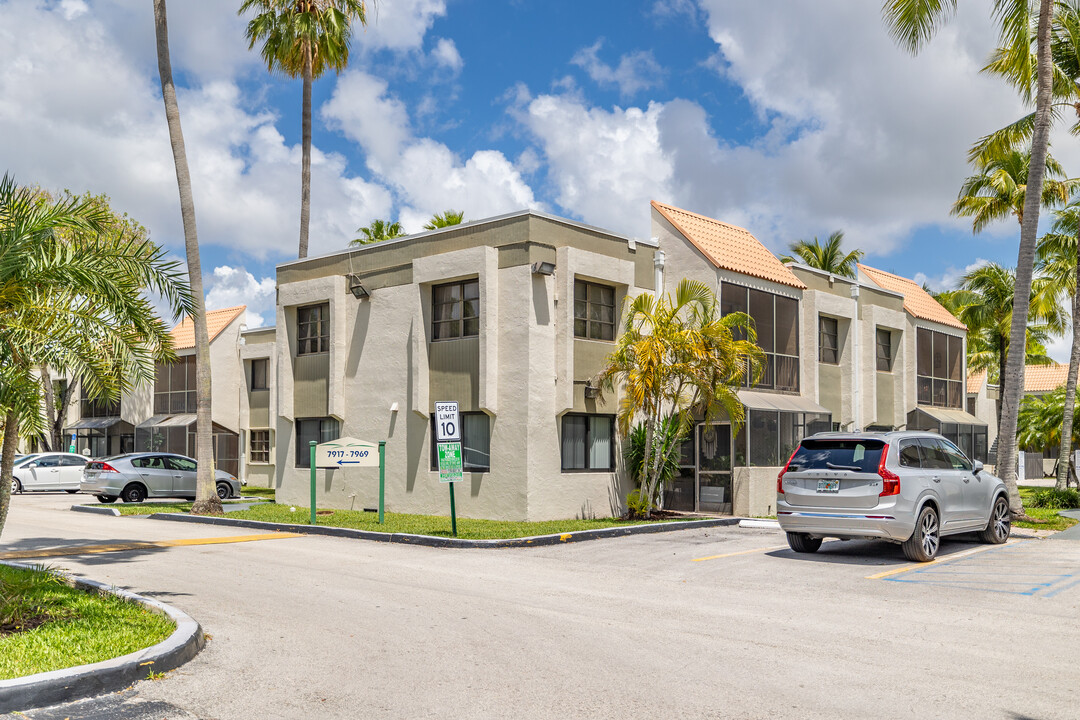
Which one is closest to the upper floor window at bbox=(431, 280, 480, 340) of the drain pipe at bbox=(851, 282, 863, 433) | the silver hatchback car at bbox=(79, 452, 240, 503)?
the silver hatchback car at bbox=(79, 452, 240, 503)

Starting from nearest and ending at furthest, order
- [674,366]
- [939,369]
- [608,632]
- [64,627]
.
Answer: [64,627], [608,632], [674,366], [939,369]

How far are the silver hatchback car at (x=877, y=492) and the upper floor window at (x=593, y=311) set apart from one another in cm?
732

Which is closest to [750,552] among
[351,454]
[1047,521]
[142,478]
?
[1047,521]

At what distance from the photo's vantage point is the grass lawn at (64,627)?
6.79 m

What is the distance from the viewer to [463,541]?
15375 millimetres

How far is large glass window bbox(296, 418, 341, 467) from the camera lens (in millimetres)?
23062

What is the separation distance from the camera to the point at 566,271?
1956 centimetres

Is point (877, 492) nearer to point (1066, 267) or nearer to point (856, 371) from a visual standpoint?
point (856, 371)

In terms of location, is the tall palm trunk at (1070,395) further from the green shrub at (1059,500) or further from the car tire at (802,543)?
the car tire at (802,543)

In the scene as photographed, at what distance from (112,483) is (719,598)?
19.5m

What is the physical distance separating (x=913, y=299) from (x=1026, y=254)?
13.8 m

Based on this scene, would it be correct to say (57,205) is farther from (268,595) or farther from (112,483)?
(112,483)

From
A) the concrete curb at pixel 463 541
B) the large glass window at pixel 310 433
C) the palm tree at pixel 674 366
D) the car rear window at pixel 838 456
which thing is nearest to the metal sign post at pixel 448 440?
the concrete curb at pixel 463 541

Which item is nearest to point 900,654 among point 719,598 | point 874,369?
point 719,598
